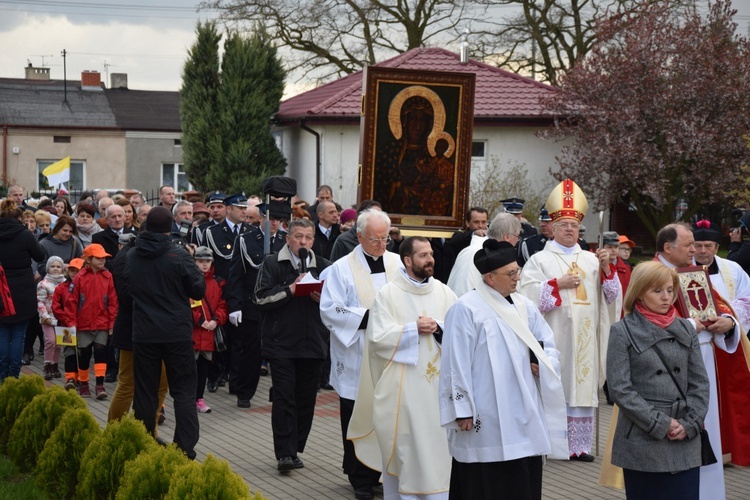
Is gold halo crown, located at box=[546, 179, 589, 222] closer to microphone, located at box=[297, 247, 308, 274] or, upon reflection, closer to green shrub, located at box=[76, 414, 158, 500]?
microphone, located at box=[297, 247, 308, 274]

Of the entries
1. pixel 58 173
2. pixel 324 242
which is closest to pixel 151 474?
pixel 324 242

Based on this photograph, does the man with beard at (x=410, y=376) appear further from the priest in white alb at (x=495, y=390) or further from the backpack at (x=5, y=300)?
the backpack at (x=5, y=300)

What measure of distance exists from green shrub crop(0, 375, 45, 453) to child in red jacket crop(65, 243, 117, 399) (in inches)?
118

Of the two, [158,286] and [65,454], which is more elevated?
[158,286]

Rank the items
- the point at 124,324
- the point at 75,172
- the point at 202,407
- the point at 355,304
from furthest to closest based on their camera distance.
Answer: the point at 75,172 < the point at 202,407 < the point at 124,324 < the point at 355,304

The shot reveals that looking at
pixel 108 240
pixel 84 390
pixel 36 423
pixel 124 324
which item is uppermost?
pixel 108 240

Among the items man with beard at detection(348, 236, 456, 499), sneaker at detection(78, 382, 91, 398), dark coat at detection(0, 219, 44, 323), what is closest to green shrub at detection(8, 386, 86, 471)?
man with beard at detection(348, 236, 456, 499)

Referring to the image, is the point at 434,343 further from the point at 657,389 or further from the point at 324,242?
the point at 324,242

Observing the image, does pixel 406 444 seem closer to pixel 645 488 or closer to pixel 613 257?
pixel 645 488

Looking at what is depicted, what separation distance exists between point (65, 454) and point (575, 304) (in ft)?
15.4

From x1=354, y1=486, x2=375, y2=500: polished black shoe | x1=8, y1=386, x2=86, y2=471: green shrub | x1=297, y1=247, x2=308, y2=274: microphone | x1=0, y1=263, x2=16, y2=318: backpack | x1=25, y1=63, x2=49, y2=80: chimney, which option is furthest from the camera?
x1=25, y1=63, x2=49, y2=80: chimney

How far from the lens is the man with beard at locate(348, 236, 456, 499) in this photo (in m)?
7.48

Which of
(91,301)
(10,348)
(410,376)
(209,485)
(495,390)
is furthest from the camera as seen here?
(91,301)

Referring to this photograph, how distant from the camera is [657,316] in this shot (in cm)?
627
